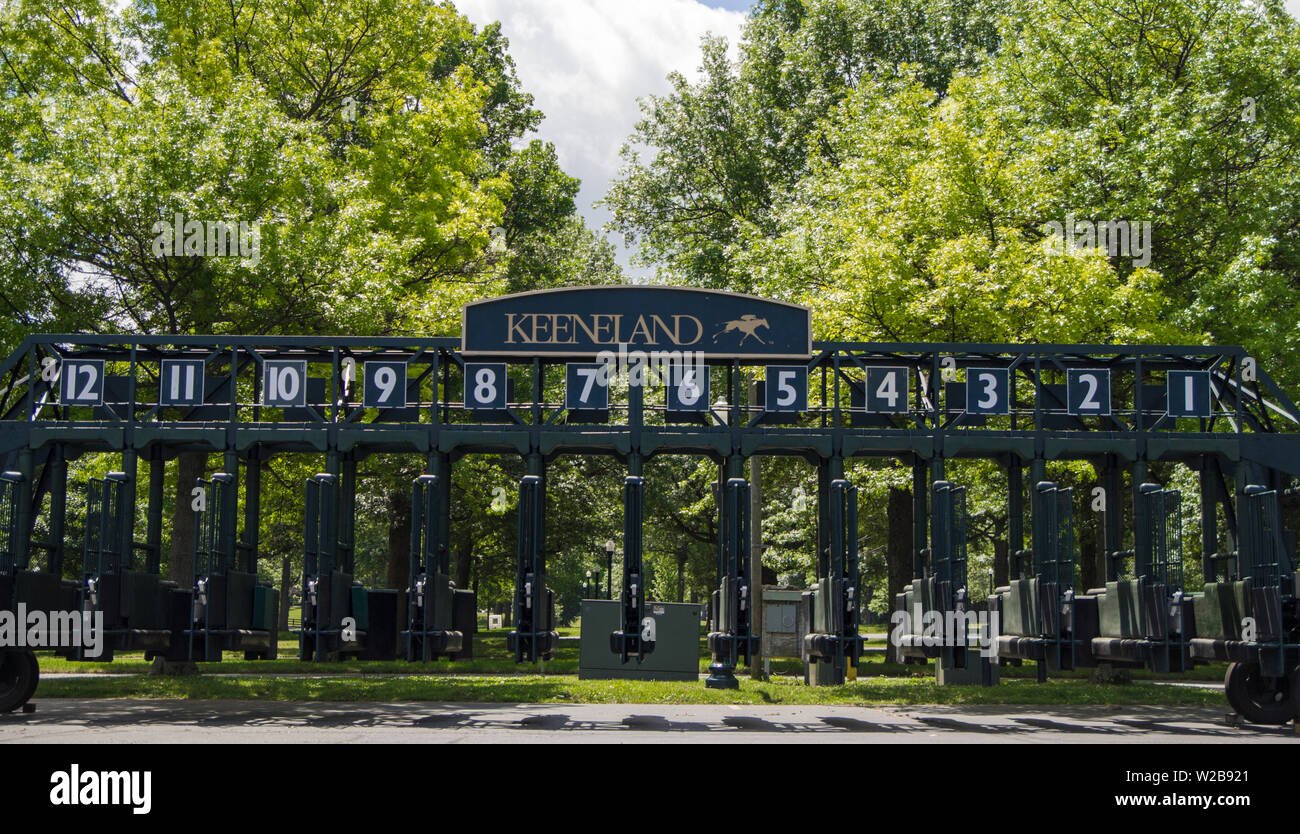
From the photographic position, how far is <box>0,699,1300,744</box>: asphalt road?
13984 mm

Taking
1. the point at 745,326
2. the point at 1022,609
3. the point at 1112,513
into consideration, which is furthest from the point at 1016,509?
the point at 745,326

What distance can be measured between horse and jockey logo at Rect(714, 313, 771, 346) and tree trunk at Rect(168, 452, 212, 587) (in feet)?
39.7

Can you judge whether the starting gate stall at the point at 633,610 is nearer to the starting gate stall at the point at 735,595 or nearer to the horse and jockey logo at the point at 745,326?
the starting gate stall at the point at 735,595

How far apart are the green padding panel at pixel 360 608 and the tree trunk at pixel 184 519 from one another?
20.1 feet

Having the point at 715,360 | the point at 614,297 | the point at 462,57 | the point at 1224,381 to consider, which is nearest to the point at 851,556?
the point at 715,360

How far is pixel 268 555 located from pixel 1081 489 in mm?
32208

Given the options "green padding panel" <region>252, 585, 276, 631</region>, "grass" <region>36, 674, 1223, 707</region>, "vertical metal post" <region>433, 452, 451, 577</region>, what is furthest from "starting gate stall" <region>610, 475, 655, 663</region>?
"green padding panel" <region>252, 585, 276, 631</region>

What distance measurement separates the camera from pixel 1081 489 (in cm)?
2903

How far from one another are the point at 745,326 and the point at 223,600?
9.33 m

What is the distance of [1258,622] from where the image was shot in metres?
15.9

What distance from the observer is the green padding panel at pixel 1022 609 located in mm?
18438

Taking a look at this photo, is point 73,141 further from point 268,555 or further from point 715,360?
point 268,555

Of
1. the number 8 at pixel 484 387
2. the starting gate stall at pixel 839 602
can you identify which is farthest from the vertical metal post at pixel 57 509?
the starting gate stall at pixel 839 602

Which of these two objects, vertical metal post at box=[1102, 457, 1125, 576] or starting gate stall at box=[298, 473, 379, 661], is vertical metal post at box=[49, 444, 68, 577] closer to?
starting gate stall at box=[298, 473, 379, 661]
